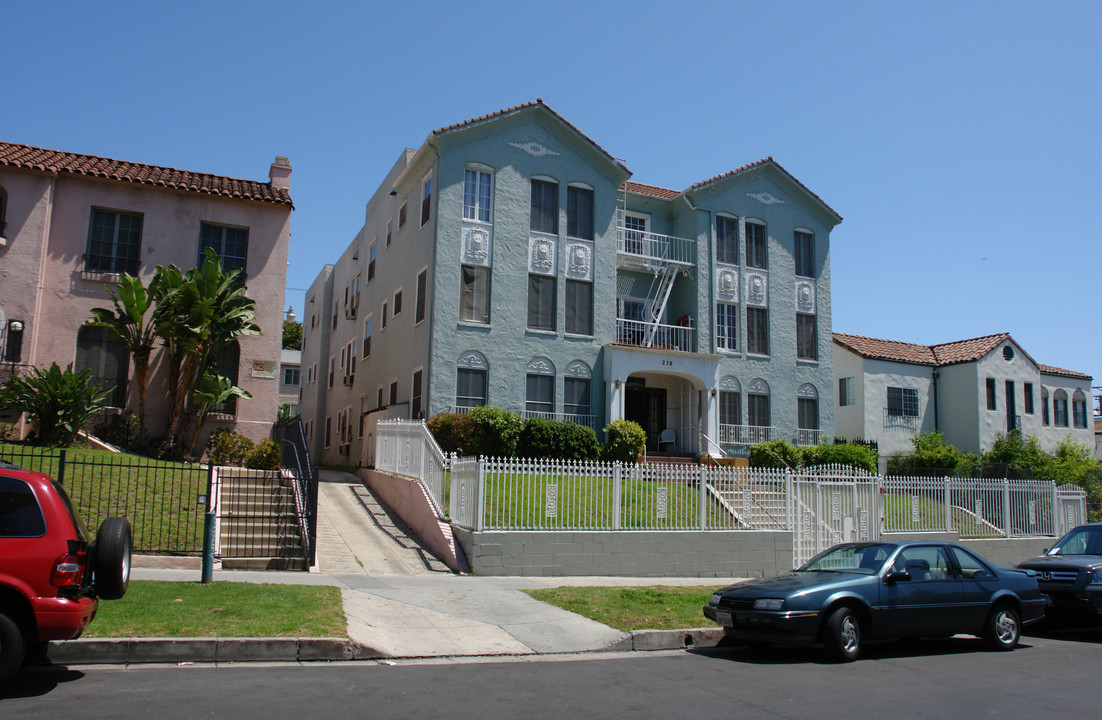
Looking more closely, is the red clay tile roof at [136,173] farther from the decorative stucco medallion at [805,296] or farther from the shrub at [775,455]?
the decorative stucco medallion at [805,296]

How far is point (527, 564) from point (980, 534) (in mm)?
12446

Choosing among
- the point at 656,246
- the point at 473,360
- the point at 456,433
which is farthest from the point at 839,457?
the point at 456,433

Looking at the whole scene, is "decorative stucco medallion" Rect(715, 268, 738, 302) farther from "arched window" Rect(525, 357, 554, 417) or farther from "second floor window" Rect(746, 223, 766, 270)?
"arched window" Rect(525, 357, 554, 417)

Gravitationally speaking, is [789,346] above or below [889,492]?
above

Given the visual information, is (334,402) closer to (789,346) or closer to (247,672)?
(789,346)

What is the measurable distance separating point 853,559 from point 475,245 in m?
16.6

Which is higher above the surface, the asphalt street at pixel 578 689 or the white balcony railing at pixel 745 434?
the white balcony railing at pixel 745 434

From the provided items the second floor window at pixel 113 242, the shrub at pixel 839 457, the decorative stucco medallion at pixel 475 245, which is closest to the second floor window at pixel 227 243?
the second floor window at pixel 113 242

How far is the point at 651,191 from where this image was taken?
29.8m

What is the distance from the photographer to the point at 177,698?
22.0 feet

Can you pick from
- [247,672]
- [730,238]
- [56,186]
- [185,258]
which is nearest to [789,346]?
[730,238]

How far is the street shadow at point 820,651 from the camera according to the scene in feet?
30.9

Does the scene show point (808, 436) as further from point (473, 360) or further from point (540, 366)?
point (473, 360)

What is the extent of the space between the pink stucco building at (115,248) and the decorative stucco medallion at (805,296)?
1749 centimetres
